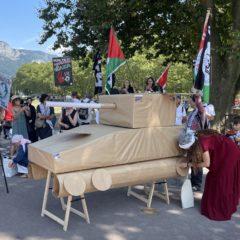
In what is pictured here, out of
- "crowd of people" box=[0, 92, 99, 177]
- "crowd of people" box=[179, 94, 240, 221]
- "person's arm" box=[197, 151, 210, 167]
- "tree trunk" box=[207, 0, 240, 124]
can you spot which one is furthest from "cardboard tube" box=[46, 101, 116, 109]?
"tree trunk" box=[207, 0, 240, 124]

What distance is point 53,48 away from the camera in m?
17.9

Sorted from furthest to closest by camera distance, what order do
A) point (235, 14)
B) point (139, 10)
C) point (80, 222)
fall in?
point (139, 10), point (235, 14), point (80, 222)

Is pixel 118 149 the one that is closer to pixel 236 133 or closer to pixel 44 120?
pixel 236 133

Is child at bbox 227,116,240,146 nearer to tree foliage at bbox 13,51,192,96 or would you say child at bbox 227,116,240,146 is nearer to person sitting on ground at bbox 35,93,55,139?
tree foliage at bbox 13,51,192,96

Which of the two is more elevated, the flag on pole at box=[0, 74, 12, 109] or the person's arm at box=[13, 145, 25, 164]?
the flag on pole at box=[0, 74, 12, 109]

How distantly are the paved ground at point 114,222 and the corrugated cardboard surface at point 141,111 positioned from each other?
132 centimetres

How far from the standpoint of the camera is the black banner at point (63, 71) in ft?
44.9

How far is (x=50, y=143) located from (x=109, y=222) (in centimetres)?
135

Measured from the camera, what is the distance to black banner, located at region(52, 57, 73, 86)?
13.7 meters

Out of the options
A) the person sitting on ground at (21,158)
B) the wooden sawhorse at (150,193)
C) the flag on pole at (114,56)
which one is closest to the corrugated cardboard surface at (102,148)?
the wooden sawhorse at (150,193)

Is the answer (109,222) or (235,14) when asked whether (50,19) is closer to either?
(235,14)

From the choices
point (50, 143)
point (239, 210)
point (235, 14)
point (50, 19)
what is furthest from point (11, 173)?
point (50, 19)

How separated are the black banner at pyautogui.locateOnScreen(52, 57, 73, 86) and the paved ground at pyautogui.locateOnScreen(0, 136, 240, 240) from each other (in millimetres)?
7341

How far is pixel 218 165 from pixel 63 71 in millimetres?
9104
